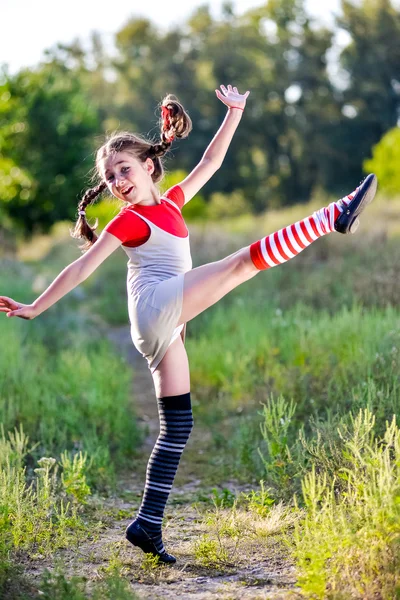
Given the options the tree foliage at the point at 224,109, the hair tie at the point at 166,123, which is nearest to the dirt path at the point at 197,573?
the hair tie at the point at 166,123

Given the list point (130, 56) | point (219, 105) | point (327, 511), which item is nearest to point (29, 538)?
point (327, 511)

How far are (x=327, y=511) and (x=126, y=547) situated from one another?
120 cm

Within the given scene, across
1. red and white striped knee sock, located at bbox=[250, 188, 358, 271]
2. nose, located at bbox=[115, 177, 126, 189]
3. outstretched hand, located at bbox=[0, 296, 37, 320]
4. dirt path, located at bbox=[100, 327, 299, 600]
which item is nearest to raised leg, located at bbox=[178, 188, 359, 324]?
red and white striped knee sock, located at bbox=[250, 188, 358, 271]

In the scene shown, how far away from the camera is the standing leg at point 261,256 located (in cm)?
338

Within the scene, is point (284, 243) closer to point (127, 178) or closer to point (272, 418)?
point (127, 178)

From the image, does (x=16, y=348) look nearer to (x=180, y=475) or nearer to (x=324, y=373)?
(x=180, y=475)

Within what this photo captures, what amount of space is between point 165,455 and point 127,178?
4.04ft

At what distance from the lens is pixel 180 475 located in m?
5.74

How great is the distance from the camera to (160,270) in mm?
3574

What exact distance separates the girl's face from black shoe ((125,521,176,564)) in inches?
56.6

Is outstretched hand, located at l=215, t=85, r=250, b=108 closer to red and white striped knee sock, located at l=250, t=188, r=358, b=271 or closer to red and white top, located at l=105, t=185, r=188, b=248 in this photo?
red and white top, located at l=105, t=185, r=188, b=248

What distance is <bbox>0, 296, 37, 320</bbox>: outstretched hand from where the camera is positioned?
133 inches

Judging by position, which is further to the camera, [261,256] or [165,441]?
[165,441]

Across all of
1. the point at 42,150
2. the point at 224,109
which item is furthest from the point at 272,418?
the point at 224,109
